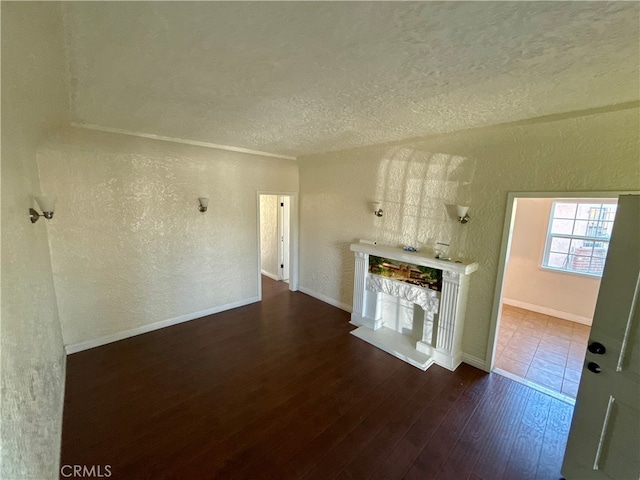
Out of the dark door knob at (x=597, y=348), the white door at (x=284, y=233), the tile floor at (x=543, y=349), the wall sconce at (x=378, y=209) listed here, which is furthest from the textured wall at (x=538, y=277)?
the white door at (x=284, y=233)

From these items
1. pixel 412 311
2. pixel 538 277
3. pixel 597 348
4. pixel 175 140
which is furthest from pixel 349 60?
pixel 538 277

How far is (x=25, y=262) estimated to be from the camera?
1.67 meters

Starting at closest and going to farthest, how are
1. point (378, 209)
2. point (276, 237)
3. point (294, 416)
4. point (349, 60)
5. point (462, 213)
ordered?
point (349, 60), point (294, 416), point (462, 213), point (378, 209), point (276, 237)

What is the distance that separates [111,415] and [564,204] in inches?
263

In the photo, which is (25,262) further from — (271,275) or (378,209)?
(271,275)

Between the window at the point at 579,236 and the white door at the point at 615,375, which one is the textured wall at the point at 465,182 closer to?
the white door at the point at 615,375

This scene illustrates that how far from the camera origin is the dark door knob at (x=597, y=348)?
5.38 ft

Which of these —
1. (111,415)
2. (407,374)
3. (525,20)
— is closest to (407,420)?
(407,374)

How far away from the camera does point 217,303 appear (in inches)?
172

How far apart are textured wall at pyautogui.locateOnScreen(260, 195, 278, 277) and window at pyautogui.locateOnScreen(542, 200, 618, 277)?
17.3 feet

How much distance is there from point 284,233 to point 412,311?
342 centimetres

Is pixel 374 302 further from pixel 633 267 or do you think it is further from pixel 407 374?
pixel 633 267

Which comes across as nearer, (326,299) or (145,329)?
(145,329)

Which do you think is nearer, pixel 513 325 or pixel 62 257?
pixel 62 257
